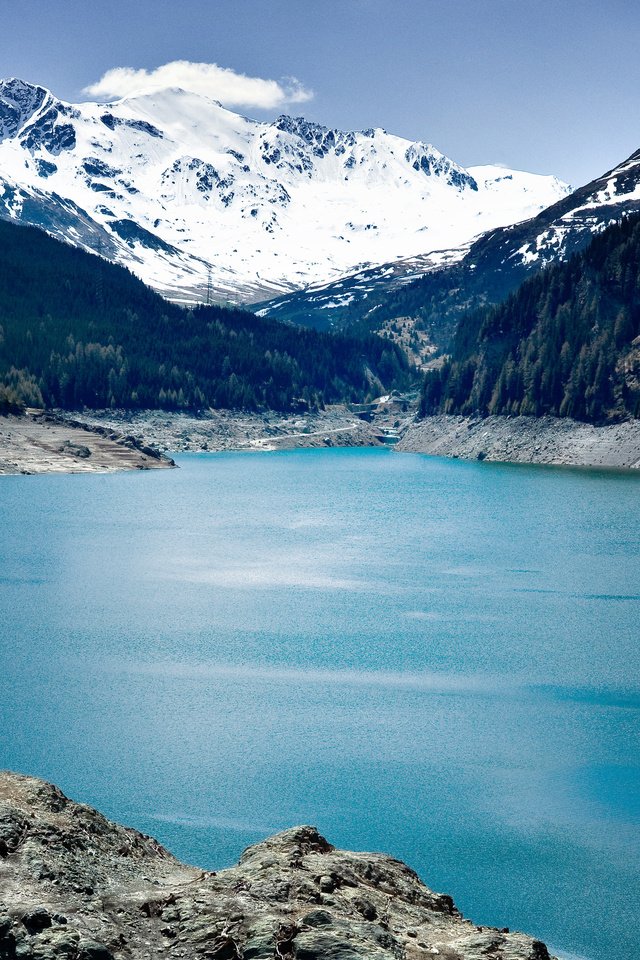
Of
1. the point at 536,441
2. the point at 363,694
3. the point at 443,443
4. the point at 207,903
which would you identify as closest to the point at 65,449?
the point at 536,441

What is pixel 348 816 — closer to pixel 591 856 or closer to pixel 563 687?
pixel 591 856

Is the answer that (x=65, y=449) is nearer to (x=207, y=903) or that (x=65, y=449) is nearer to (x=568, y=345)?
(x=568, y=345)

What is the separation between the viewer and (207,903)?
48.6ft

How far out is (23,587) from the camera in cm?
5947

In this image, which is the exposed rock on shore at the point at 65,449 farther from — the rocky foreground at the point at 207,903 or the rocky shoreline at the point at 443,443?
the rocky foreground at the point at 207,903

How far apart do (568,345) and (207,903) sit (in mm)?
146800

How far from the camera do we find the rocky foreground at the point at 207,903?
44.8 feet

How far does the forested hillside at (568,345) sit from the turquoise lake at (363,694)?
205 ft

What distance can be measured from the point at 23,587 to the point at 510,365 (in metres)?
118

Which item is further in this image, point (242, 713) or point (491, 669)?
point (491, 669)

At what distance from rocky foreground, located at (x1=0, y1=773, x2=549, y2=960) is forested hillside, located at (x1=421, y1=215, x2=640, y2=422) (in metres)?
126

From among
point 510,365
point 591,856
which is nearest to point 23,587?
point 591,856

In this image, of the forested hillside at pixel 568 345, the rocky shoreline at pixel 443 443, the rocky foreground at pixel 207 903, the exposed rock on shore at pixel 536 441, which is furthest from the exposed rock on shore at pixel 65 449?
the rocky foreground at pixel 207 903

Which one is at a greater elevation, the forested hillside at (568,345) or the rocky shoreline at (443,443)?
the forested hillside at (568,345)
